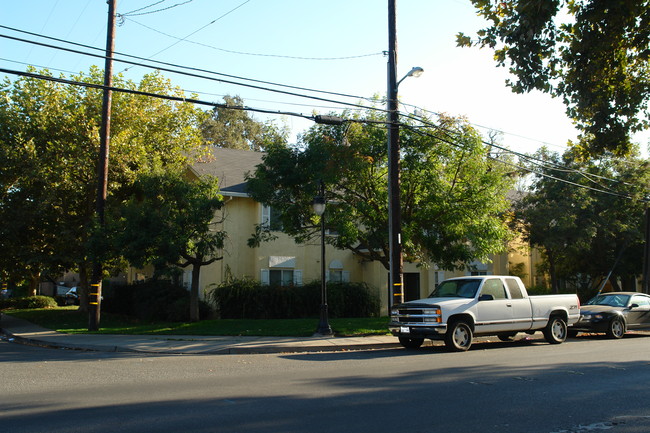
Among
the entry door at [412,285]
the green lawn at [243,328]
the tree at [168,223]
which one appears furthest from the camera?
the entry door at [412,285]

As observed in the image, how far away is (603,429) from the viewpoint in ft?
21.0

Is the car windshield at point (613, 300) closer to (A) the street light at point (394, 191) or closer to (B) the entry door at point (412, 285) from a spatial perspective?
(A) the street light at point (394, 191)

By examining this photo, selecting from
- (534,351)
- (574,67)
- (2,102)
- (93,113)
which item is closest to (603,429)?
(574,67)

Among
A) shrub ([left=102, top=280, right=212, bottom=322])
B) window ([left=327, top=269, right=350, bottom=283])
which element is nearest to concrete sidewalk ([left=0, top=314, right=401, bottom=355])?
shrub ([left=102, top=280, right=212, bottom=322])

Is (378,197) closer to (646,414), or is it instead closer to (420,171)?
(420,171)

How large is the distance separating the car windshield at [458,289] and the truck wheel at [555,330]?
110 inches

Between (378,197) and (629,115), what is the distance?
10085 mm

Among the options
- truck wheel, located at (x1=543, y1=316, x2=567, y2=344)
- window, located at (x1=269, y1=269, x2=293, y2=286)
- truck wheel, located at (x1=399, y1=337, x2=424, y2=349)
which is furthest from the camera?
window, located at (x1=269, y1=269, x2=293, y2=286)

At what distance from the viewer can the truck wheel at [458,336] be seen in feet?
45.0

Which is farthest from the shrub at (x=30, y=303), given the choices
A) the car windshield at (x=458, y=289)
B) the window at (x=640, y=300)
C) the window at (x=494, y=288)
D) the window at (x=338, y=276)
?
the window at (x=640, y=300)

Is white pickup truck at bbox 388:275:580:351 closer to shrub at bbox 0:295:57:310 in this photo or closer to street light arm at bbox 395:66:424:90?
street light arm at bbox 395:66:424:90

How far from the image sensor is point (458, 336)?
45.7 ft

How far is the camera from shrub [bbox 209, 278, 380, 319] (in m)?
23.5

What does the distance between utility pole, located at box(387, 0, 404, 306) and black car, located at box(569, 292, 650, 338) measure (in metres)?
5.58
